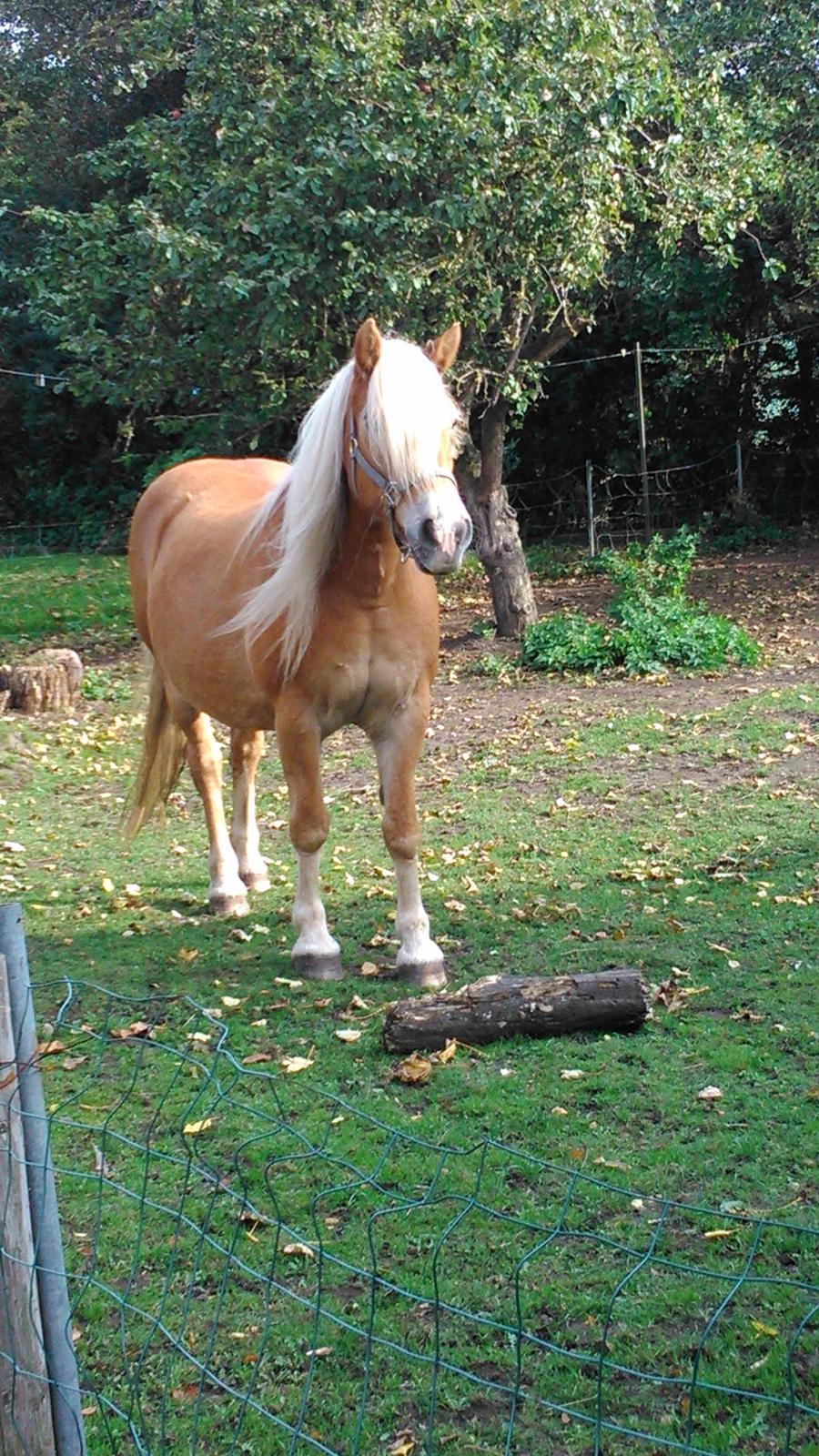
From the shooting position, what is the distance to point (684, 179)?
38.0 feet

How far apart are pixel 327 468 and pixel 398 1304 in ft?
9.44

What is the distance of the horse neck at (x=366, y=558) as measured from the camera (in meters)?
4.84

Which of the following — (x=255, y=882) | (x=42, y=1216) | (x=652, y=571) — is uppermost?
(x=652, y=571)

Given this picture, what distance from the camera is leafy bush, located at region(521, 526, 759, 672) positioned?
11641 mm

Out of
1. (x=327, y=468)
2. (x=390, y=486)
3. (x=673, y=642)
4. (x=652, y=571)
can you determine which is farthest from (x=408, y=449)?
(x=652, y=571)

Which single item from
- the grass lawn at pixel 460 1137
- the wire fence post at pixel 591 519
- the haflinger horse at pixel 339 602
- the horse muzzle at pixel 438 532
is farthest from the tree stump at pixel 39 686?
the wire fence post at pixel 591 519

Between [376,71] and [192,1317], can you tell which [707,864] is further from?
[376,71]

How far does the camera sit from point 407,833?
521 centimetres

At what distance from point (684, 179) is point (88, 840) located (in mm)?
7880

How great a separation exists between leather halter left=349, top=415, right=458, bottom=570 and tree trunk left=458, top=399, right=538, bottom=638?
8464mm

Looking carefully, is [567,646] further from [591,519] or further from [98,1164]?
[98,1164]

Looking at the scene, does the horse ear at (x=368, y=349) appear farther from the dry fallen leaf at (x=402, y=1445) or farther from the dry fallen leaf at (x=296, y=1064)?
the dry fallen leaf at (x=402, y=1445)

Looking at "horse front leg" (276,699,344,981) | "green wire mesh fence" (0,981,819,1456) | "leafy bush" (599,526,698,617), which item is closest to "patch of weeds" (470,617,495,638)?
"leafy bush" (599,526,698,617)

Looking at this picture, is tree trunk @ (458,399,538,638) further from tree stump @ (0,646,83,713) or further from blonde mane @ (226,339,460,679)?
blonde mane @ (226,339,460,679)
